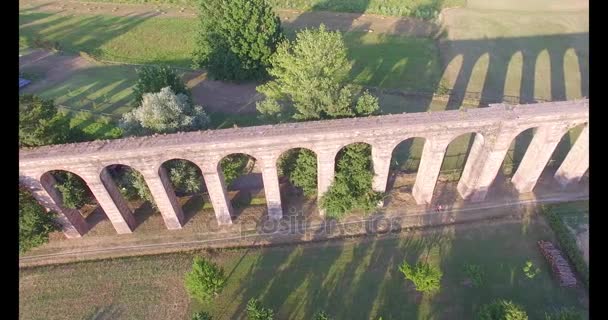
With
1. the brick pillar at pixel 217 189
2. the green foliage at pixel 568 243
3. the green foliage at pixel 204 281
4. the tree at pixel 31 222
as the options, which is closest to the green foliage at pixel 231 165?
the brick pillar at pixel 217 189

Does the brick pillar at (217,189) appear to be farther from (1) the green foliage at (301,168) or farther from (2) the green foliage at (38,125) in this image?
(2) the green foliage at (38,125)

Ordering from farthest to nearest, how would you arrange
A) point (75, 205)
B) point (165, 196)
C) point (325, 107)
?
1. point (325, 107)
2. point (75, 205)
3. point (165, 196)

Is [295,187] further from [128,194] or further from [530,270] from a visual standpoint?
[530,270]

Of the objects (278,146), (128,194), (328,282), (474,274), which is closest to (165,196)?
(128,194)

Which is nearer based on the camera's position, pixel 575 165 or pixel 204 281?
pixel 204 281

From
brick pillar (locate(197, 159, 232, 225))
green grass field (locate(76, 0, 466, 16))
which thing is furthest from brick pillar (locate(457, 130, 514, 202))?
green grass field (locate(76, 0, 466, 16))
